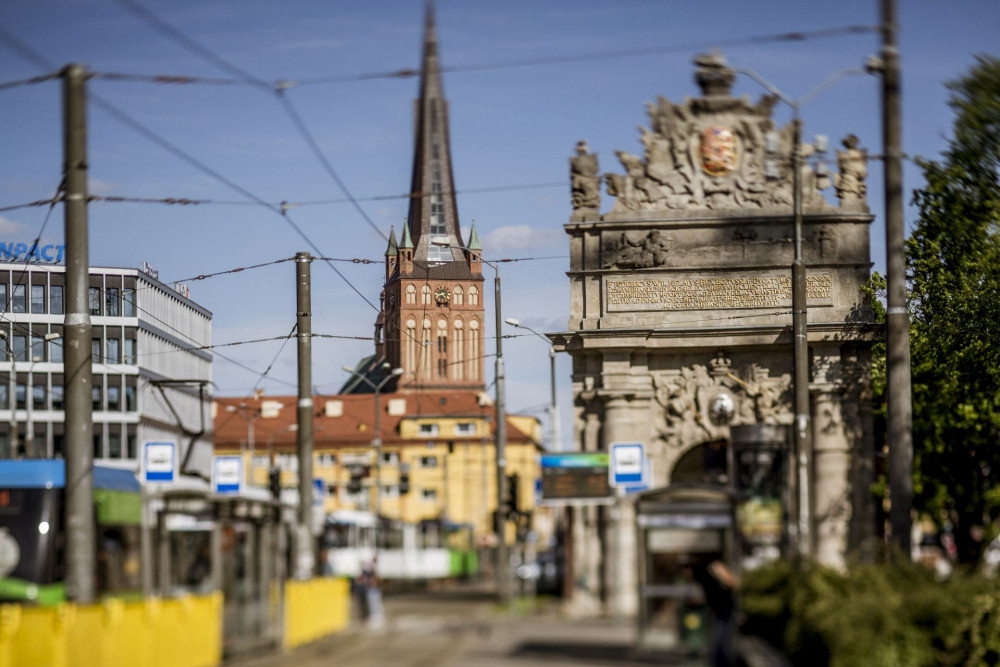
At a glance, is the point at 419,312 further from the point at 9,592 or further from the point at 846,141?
the point at 9,592

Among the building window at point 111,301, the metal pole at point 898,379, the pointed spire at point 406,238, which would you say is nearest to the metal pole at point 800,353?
the metal pole at point 898,379

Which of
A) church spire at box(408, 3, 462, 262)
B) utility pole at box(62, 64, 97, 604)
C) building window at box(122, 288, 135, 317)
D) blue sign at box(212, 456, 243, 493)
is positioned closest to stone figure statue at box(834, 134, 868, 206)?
blue sign at box(212, 456, 243, 493)

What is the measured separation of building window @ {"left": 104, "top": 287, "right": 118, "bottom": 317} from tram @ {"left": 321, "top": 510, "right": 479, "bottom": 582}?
3063 inches

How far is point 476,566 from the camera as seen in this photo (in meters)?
26.5

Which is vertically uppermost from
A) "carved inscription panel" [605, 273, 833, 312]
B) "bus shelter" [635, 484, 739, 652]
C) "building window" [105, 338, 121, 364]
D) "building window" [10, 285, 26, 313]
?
"building window" [10, 285, 26, 313]

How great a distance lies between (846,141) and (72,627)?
29911 mm

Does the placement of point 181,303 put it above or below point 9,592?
above

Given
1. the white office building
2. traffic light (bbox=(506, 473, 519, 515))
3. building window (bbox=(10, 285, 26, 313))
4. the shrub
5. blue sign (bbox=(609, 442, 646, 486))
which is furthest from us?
building window (bbox=(10, 285, 26, 313))

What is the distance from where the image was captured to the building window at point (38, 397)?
105250mm

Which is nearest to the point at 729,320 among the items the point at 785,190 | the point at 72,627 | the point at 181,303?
the point at 785,190

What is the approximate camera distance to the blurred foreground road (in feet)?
59.4

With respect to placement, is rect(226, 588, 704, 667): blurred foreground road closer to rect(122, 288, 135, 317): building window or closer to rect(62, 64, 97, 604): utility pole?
rect(62, 64, 97, 604): utility pole

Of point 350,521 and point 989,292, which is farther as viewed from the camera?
point 989,292

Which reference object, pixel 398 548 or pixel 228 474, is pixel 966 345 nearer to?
pixel 228 474
